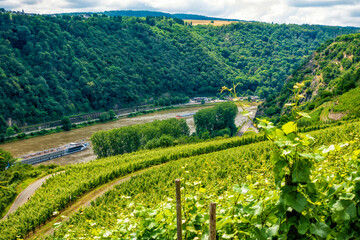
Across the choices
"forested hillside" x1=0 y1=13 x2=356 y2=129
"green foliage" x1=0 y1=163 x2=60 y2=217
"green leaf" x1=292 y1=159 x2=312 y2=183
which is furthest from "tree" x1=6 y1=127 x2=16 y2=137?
"green leaf" x1=292 y1=159 x2=312 y2=183

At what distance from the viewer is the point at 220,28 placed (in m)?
169

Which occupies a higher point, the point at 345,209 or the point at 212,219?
the point at 212,219

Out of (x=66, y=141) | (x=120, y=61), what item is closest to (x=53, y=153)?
(x=66, y=141)

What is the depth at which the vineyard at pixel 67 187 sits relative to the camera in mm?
16609

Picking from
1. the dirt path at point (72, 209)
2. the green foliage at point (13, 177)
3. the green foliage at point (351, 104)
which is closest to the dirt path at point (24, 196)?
the green foliage at point (13, 177)

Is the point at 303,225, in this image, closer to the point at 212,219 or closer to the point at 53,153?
the point at 212,219

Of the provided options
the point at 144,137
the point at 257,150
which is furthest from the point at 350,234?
the point at 144,137

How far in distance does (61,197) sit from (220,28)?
539 feet

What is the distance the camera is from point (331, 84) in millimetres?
48656

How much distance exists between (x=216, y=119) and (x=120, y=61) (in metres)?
52.6

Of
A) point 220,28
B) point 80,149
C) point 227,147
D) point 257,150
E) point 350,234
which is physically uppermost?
point 220,28

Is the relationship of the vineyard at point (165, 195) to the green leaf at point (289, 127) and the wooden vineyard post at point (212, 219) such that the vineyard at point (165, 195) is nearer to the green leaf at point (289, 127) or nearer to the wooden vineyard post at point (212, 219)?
the green leaf at point (289, 127)

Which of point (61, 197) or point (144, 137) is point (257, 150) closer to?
point (61, 197)

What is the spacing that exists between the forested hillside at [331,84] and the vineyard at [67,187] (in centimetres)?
1037
